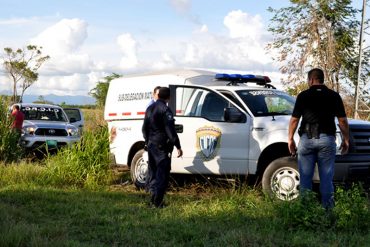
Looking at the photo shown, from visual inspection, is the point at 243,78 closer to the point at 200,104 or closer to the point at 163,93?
the point at 200,104

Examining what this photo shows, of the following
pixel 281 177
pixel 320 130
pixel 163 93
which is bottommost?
pixel 281 177

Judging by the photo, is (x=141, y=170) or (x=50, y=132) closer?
(x=141, y=170)

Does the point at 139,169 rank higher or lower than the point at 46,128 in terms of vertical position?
lower

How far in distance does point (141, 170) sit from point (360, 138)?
156 inches

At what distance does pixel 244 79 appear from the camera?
9.84m

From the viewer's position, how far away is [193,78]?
10039mm

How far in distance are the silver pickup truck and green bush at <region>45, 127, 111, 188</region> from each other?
10.0 feet

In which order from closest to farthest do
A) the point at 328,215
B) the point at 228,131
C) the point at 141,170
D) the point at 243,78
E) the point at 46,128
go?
1. the point at 328,215
2. the point at 228,131
3. the point at 243,78
4. the point at 141,170
5. the point at 46,128

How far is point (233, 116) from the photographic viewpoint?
8.59 metres

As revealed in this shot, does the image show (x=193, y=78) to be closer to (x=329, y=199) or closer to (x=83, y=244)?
(x=329, y=199)

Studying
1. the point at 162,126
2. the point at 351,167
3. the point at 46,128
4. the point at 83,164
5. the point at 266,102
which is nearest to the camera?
the point at 351,167

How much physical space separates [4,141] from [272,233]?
24.1 ft

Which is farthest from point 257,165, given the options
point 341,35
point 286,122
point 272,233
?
point 341,35

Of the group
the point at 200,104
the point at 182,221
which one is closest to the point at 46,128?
the point at 200,104
